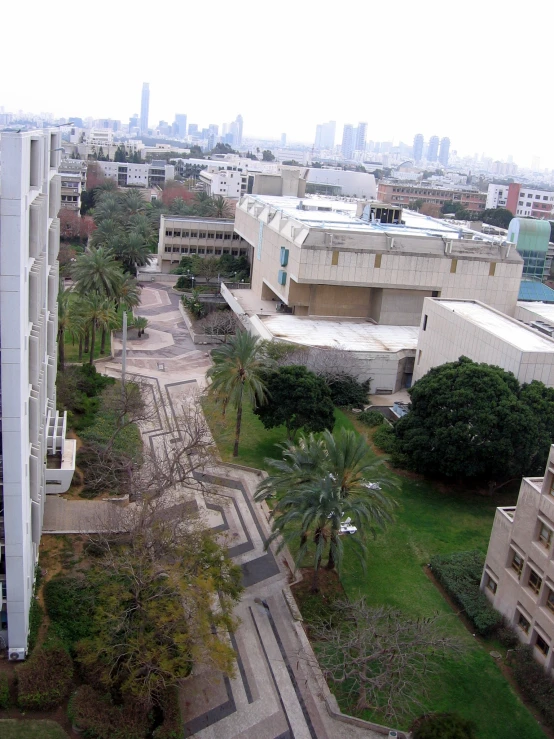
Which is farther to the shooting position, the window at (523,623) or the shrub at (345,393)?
the shrub at (345,393)

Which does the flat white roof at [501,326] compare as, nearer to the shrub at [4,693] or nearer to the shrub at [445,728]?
the shrub at [445,728]

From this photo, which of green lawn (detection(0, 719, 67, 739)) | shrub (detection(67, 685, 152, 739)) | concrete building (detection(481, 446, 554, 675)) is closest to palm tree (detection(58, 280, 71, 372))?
shrub (detection(67, 685, 152, 739))

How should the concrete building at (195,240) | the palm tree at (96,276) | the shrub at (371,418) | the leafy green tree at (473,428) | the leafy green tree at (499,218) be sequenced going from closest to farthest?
the leafy green tree at (473,428)
the shrub at (371,418)
the palm tree at (96,276)
the concrete building at (195,240)
the leafy green tree at (499,218)

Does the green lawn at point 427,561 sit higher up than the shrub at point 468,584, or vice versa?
the shrub at point 468,584

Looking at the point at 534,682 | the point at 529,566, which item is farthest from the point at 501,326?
the point at 534,682

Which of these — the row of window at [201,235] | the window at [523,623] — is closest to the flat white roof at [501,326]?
the window at [523,623]

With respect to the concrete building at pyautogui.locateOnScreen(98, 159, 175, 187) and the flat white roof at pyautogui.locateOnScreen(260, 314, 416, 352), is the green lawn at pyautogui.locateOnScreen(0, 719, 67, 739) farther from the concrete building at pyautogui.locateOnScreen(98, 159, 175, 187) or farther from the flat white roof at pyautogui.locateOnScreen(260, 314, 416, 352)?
the concrete building at pyautogui.locateOnScreen(98, 159, 175, 187)

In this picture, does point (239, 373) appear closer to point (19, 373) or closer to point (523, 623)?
point (523, 623)

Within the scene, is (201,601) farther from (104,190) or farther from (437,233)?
(104,190)
